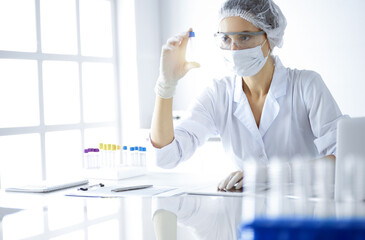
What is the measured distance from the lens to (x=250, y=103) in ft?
6.87

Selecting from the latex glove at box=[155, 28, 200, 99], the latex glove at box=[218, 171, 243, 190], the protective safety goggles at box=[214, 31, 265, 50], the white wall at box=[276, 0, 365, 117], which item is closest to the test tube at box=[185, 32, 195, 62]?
the latex glove at box=[155, 28, 200, 99]

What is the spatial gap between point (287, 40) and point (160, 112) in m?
1.85

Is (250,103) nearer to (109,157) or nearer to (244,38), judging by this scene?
(244,38)

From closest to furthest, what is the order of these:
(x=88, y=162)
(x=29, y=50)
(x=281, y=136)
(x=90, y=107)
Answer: (x=281, y=136) → (x=88, y=162) → (x=29, y=50) → (x=90, y=107)

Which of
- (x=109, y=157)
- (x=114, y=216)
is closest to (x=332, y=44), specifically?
(x=109, y=157)

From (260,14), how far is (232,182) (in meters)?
0.80

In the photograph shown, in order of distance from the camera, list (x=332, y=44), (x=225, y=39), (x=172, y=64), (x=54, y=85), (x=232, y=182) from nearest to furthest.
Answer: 1. (x=232, y=182)
2. (x=172, y=64)
3. (x=225, y=39)
4. (x=332, y=44)
5. (x=54, y=85)

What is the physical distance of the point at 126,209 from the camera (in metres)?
1.30

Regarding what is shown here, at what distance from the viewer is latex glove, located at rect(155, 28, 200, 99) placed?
1854 mm

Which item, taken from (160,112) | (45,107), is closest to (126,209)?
(160,112)

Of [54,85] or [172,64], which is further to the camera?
[54,85]

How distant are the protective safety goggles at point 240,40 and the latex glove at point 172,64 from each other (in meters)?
0.17

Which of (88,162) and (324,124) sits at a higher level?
(324,124)

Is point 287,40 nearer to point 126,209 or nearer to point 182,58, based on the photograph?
point 182,58
